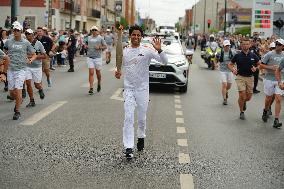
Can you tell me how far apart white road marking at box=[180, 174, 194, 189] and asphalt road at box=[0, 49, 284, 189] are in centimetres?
1

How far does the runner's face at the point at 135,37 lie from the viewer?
7824 mm

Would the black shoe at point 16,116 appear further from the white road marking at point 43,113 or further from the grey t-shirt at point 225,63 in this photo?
the grey t-shirt at point 225,63

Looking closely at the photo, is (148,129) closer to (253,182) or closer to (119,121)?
(119,121)

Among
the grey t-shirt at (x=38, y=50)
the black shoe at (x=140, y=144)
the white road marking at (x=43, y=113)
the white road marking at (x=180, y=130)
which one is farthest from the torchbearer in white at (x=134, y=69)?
the grey t-shirt at (x=38, y=50)

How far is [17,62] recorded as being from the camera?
11.2 meters

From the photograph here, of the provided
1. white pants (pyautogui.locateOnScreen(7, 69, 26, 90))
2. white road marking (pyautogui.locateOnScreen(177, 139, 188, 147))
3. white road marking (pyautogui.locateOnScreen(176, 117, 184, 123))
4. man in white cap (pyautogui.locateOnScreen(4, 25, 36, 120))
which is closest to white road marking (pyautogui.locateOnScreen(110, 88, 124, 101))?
white road marking (pyautogui.locateOnScreen(176, 117, 184, 123))

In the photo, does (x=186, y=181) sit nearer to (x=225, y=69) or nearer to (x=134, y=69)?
(x=134, y=69)

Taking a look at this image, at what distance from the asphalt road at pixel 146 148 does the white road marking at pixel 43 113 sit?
0.02 m

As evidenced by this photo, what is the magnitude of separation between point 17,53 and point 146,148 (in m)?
4.22

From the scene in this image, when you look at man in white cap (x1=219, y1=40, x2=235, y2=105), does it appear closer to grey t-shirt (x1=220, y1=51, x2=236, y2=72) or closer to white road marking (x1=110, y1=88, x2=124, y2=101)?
grey t-shirt (x1=220, y1=51, x2=236, y2=72)

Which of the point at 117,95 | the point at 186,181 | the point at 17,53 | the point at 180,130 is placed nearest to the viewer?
the point at 186,181

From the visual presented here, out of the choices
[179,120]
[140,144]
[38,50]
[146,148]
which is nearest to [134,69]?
[140,144]

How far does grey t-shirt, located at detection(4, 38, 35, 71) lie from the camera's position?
1124 centimetres

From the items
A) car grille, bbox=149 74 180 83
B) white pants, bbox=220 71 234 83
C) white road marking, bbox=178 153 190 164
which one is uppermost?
white pants, bbox=220 71 234 83
